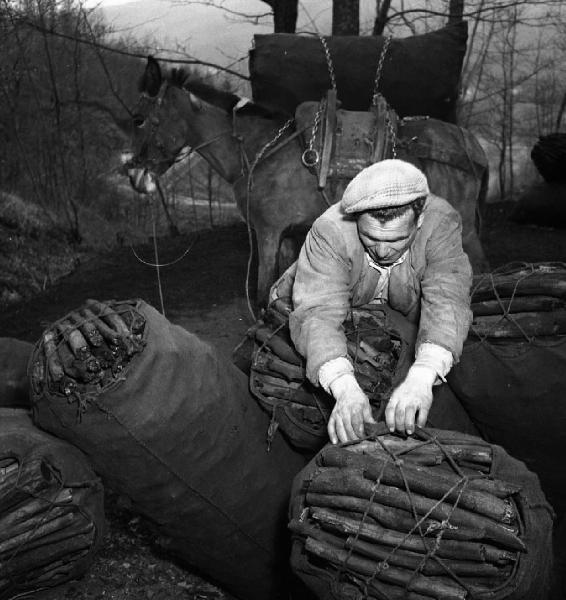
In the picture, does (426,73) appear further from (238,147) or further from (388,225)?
(388,225)

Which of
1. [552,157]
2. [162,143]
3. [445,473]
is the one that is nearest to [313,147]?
[162,143]

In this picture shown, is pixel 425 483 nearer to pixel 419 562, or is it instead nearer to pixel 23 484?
pixel 419 562

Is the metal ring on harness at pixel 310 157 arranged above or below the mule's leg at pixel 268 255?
above

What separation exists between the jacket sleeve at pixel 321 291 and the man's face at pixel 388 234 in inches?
4.2

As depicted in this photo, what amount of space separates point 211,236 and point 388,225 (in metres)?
6.59

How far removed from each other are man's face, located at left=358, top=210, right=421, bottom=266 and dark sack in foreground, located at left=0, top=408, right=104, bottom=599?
123 cm

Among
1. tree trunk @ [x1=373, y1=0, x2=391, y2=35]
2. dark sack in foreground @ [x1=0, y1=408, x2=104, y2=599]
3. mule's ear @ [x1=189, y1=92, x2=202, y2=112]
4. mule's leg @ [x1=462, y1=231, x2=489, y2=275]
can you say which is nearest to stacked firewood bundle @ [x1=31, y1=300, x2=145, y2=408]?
dark sack in foreground @ [x1=0, y1=408, x2=104, y2=599]

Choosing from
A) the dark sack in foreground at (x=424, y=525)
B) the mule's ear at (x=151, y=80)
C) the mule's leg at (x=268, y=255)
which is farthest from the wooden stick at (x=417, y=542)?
the mule's ear at (x=151, y=80)

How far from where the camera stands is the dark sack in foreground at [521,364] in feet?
7.83

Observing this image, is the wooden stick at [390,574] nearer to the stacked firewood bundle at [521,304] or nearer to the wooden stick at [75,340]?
the wooden stick at [75,340]

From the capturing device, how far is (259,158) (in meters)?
4.41

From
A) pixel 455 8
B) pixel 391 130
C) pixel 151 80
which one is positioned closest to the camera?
pixel 391 130

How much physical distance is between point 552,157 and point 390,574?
8.05 m

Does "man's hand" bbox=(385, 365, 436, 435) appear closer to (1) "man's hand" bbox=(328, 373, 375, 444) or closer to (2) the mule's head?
(1) "man's hand" bbox=(328, 373, 375, 444)
